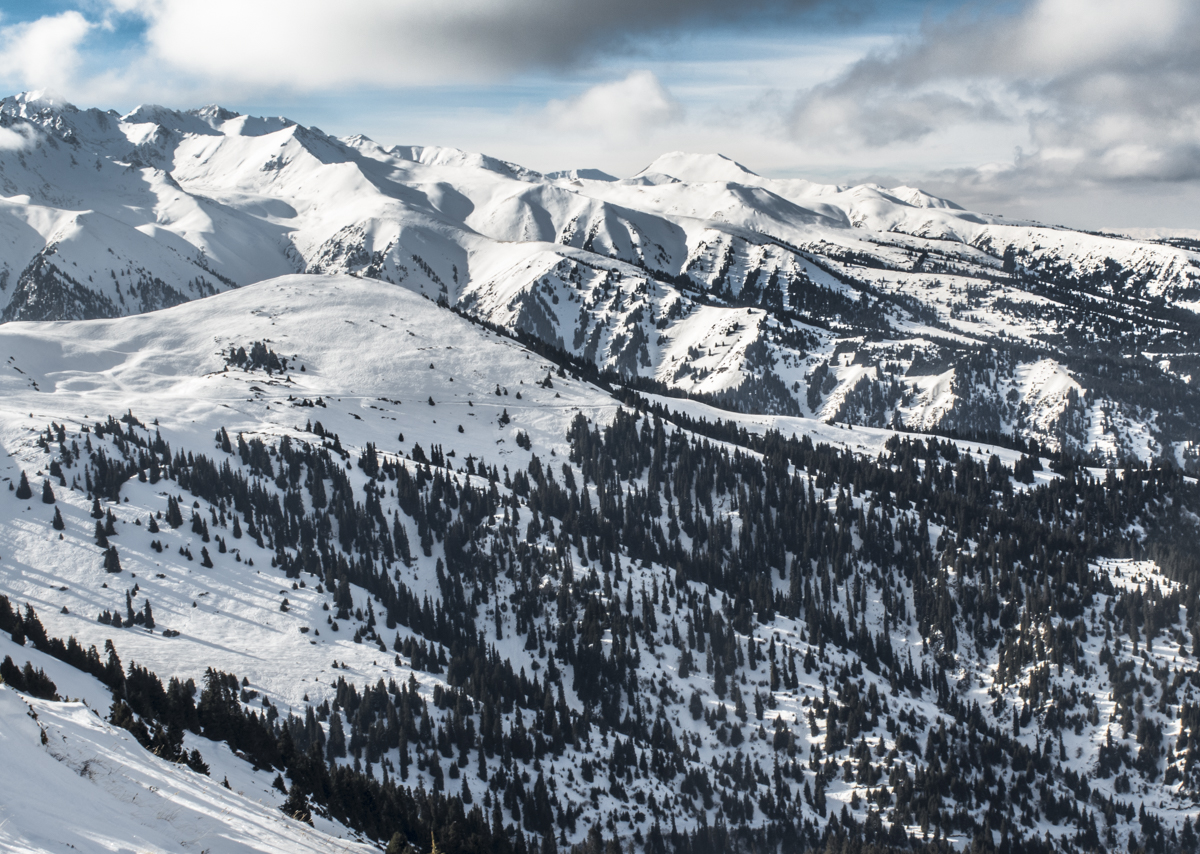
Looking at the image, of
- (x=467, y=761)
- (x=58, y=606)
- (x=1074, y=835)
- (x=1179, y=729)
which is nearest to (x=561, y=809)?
(x=467, y=761)

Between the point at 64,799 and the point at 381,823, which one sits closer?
the point at 64,799

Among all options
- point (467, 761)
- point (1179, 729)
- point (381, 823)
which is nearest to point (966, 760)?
point (1179, 729)

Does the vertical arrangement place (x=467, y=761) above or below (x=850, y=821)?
above

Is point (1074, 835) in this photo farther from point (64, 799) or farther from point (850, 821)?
point (64, 799)

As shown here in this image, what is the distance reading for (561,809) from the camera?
14488cm

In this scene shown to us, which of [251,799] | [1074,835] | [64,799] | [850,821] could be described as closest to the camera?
[64,799]

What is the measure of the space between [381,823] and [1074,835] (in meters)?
171

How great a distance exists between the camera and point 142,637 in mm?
142375

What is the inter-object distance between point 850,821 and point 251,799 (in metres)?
145

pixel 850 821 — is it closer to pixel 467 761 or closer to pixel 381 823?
pixel 467 761

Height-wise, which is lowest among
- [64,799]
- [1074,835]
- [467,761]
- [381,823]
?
[1074,835]

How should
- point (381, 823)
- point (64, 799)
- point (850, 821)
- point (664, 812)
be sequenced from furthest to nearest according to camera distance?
point (850, 821) → point (664, 812) → point (381, 823) → point (64, 799)

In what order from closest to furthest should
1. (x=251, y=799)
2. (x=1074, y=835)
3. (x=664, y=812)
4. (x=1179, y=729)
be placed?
(x=251, y=799), (x=664, y=812), (x=1074, y=835), (x=1179, y=729)

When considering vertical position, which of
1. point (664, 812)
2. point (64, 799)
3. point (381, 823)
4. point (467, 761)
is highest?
point (64, 799)
